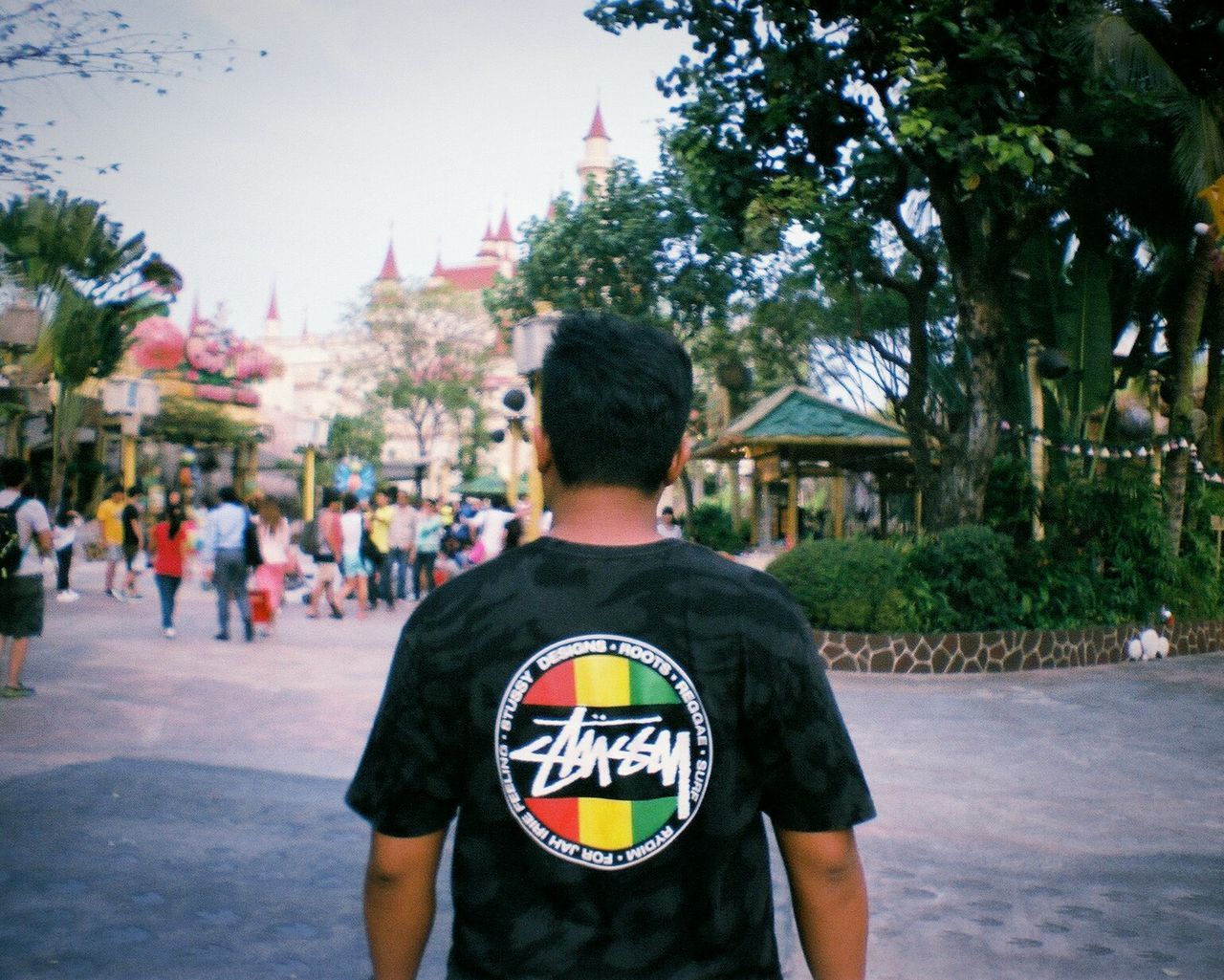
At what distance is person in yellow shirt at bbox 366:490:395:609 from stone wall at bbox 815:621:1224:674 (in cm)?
730

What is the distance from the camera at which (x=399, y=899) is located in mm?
1677

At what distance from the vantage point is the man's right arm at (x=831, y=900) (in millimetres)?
1673

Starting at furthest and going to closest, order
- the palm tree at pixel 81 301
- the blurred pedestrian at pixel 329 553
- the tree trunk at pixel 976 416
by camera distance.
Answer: the palm tree at pixel 81 301, the blurred pedestrian at pixel 329 553, the tree trunk at pixel 976 416

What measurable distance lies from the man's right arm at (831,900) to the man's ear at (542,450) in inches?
24.9

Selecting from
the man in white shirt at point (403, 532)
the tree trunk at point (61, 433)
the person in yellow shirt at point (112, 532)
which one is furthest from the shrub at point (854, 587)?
the tree trunk at point (61, 433)

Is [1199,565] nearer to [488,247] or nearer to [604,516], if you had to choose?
[604,516]

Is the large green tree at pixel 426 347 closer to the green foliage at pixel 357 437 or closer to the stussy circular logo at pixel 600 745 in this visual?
the green foliage at pixel 357 437

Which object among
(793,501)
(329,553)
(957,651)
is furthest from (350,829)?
(793,501)

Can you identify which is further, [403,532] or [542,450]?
[403,532]

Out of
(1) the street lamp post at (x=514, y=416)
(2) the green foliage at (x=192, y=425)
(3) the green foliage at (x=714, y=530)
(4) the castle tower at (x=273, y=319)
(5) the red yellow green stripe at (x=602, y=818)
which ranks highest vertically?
(4) the castle tower at (x=273, y=319)

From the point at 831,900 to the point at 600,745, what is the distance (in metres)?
0.42

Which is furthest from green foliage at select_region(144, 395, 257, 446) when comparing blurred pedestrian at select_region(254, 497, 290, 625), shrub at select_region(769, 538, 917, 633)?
shrub at select_region(769, 538, 917, 633)

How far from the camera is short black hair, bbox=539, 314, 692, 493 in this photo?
167cm

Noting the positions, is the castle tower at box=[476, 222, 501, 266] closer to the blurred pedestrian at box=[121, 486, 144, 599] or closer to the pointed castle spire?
the pointed castle spire
